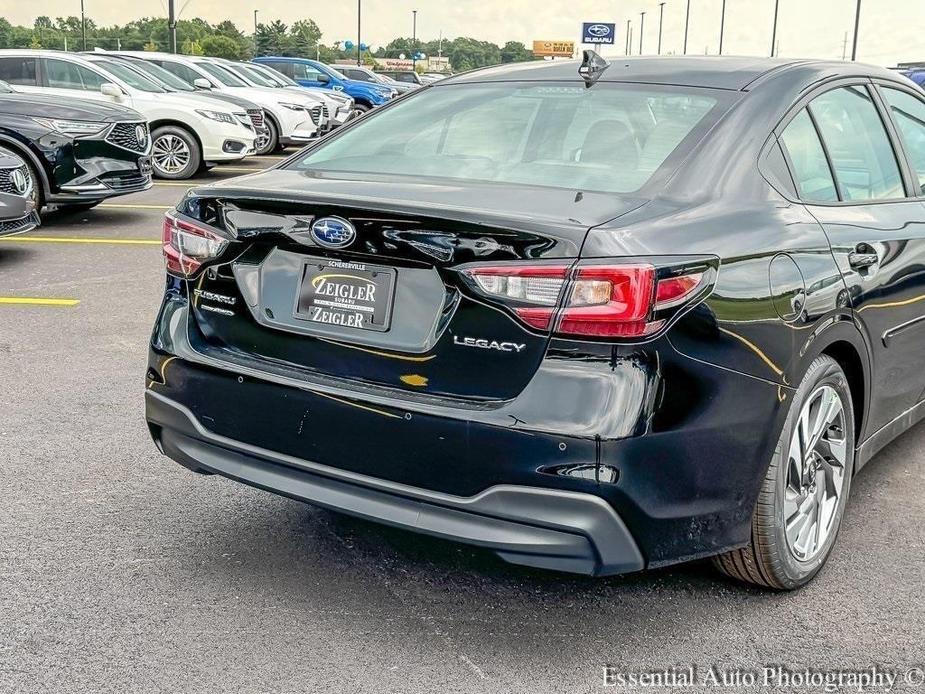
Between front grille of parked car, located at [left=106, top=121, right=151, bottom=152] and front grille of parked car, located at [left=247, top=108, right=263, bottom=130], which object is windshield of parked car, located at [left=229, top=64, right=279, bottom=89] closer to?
front grille of parked car, located at [left=247, top=108, right=263, bottom=130]

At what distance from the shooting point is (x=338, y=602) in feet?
10.5

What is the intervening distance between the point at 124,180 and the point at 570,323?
355 inches

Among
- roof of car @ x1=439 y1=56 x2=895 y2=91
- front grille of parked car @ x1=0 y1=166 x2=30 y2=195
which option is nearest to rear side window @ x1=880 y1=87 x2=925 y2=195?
roof of car @ x1=439 y1=56 x2=895 y2=91

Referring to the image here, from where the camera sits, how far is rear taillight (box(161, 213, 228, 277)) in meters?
3.11

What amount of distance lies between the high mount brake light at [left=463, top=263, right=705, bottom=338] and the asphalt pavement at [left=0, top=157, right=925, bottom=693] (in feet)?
3.08

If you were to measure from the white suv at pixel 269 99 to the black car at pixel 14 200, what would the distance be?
965 centimetres

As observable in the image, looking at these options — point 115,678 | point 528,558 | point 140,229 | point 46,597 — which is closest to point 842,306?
point 528,558

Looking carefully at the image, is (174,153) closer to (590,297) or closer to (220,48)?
(590,297)

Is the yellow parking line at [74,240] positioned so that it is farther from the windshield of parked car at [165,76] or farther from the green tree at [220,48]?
the green tree at [220,48]

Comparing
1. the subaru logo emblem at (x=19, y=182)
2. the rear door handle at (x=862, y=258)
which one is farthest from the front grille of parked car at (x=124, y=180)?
the rear door handle at (x=862, y=258)

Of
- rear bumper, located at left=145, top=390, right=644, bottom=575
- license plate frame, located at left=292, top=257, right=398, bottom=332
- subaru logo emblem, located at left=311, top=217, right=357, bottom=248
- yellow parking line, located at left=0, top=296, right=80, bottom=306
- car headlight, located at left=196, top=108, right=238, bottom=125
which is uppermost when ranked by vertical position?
subaru logo emblem, located at left=311, top=217, right=357, bottom=248

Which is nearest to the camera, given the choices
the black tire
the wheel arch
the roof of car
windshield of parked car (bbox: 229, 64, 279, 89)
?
the roof of car

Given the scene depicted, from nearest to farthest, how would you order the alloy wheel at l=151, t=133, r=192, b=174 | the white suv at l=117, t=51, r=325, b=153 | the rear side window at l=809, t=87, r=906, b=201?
1. the rear side window at l=809, t=87, r=906, b=201
2. the alloy wheel at l=151, t=133, r=192, b=174
3. the white suv at l=117, t=51, r=325, b=153

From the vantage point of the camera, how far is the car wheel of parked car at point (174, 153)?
49.2ft
